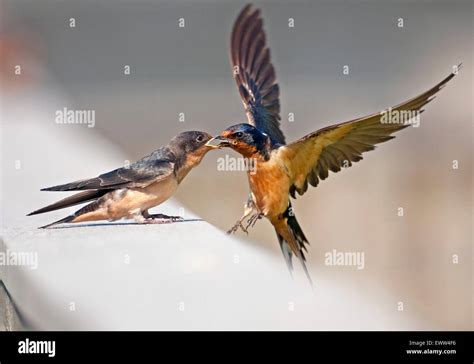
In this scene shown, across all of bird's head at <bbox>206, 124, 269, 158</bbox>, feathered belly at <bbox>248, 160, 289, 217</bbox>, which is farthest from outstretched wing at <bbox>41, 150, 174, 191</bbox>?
feathered belly at <bbox>248, 160, 289, 217</bbox>

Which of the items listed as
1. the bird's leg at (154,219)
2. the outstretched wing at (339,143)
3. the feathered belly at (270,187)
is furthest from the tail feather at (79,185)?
the outstretched wing at (339,143)

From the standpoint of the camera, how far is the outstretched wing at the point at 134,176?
11.1 feet

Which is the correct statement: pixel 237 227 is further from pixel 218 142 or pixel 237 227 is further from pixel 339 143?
pixel 339 143

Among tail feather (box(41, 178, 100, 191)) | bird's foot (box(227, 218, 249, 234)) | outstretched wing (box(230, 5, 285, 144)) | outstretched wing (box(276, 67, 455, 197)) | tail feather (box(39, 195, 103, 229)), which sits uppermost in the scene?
outstretched wing (box(230, 5, 285, 144))

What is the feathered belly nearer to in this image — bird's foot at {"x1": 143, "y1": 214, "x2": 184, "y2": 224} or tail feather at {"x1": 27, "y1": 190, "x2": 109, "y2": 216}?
bird's foot at {"x1": 143, "y1": 214, "x2": 184, "y2": 224}

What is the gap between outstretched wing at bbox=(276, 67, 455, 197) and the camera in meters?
3.28

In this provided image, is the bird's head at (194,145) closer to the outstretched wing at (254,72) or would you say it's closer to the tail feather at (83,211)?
the outstretched wing at (254,72)

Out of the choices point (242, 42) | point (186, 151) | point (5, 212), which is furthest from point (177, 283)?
point (242, 42)

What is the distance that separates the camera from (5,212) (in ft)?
11.3

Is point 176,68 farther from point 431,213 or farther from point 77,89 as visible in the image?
point 431,213

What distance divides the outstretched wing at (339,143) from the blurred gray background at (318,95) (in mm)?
66

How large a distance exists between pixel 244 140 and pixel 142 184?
16.9 inches

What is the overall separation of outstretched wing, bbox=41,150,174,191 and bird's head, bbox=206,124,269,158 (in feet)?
0.76
